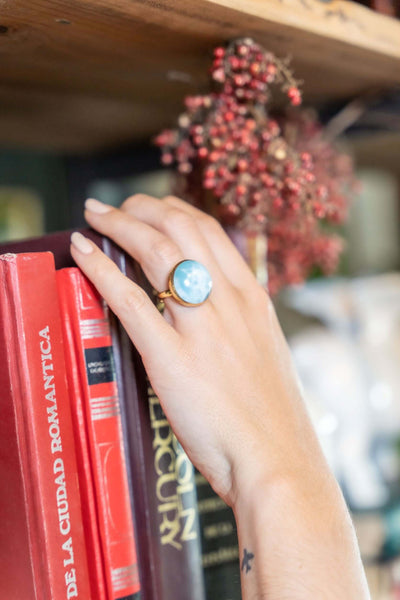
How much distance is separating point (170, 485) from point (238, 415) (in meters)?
0.12

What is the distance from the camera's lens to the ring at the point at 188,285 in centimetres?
63

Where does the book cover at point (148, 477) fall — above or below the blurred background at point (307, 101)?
below

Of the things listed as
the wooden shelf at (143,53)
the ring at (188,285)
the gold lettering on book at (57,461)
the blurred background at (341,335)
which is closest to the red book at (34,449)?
the gold lettering on book at (57,461)

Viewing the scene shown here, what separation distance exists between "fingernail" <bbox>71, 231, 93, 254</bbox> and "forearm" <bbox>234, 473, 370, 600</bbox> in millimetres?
266

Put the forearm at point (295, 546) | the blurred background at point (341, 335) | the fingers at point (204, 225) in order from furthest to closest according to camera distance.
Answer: the blurred background at point (341, 335) < the fingers at point (204, 225) < the forearm at point (295, 546)

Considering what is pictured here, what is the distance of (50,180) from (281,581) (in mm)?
818

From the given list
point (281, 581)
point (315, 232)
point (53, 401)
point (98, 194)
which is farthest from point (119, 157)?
point (281, 581)

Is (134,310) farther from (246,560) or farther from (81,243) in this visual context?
(246,560)

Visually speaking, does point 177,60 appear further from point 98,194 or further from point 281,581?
point 281,581

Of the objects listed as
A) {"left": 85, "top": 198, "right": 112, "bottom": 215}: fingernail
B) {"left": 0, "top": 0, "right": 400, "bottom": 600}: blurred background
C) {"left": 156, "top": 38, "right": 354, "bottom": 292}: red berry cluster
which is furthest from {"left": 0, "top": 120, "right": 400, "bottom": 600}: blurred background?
{"left": 85, "top": 198, "right": 112, "bottom": 215}: fingernail

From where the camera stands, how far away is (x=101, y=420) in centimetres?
63

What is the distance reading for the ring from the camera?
626mm

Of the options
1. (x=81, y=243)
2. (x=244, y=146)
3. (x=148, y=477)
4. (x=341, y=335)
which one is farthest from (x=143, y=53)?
(x=341, y=335)

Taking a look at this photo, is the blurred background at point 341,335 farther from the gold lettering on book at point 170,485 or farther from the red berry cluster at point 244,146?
the gold lettering on book at point 170,485
